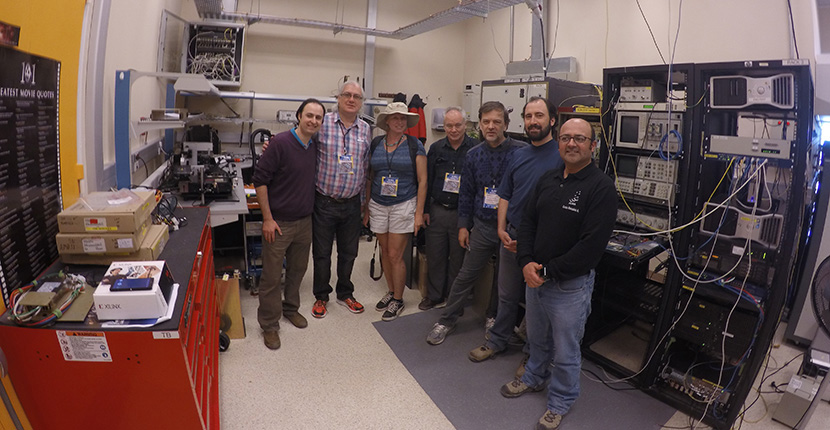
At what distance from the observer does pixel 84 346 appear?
1.21m

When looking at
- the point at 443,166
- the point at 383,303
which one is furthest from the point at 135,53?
the point at 383,303

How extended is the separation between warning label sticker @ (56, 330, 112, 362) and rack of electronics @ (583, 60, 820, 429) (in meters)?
2.22

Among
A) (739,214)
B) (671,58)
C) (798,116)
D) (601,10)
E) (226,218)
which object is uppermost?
(601,10)

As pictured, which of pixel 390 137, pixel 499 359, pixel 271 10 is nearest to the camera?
pixel 499 359

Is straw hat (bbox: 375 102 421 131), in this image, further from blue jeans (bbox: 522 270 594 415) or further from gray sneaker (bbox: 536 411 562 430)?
gray sneaker (bbox: 536 411 562 430)

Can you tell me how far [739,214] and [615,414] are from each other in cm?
116

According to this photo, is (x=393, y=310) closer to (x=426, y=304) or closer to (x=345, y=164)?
(x=426, y=304)

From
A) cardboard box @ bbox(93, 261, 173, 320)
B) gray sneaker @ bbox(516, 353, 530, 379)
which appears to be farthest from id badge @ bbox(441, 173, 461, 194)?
cardboard box @ bbox(93, 261, 173, 320)

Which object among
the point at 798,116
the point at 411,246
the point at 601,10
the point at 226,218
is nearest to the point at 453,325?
the point at 411,246

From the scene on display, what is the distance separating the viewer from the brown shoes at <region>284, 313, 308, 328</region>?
3.03 meters

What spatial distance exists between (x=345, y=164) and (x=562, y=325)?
159cm

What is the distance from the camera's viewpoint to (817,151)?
2.32 meters

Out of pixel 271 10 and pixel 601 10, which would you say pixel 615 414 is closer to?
pixel 601 10

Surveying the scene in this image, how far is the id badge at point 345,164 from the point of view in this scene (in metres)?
2.82
